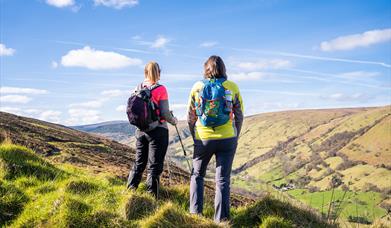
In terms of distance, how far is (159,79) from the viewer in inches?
313

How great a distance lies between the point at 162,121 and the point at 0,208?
345 cm

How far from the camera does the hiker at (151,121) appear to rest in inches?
297

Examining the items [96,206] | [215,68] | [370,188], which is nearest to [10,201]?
[96,206]

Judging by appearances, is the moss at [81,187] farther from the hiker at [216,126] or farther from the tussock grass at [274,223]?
the tussock grass at [274,223]

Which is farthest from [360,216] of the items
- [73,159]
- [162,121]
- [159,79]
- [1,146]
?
[73,159]

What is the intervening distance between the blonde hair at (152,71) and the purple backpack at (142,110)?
0.77 feet

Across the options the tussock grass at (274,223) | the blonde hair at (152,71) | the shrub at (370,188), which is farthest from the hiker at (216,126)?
the shrub at (370,188)

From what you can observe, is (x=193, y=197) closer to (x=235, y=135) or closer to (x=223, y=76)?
(x=235, y=135)

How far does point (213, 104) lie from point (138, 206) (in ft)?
7.53

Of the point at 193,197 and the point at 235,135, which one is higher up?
the point at 235,135

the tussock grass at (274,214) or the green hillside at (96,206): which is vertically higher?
the green hillside at (96,206)

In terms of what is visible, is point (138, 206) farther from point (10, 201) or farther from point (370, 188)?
point (370, 188)

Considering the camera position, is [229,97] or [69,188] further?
[69,188]

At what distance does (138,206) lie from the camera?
21.7ft
